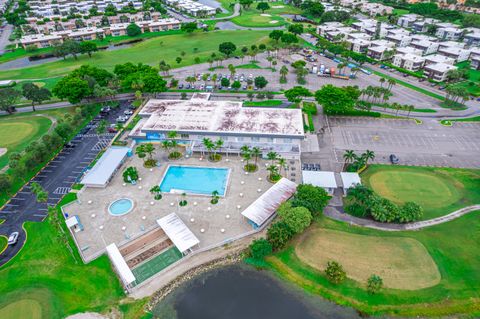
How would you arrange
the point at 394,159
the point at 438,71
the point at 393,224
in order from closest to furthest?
the point at 393,224, the point at 394,159, the point at 438,71

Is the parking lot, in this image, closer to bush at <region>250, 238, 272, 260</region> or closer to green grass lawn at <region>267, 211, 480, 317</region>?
green grass lawn at <region>267, 211, 480, 317</region>

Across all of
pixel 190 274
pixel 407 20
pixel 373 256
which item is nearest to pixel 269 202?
pixel 190 274

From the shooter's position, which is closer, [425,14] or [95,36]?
[95,36]

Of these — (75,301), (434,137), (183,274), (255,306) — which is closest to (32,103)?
(75,301)

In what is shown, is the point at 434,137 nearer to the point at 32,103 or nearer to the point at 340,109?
the point at 340,109

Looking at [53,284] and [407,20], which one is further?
[407,20]

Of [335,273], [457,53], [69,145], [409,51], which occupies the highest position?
[457,53]

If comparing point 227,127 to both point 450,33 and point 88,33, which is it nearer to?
point 88,33
